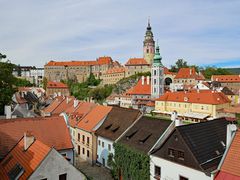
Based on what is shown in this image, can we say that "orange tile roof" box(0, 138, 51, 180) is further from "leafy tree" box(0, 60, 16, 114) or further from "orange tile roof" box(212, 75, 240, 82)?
"orange tile roof" box(212, 75, 240, 82)

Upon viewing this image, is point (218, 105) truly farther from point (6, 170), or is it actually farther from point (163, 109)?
point (6, 170)

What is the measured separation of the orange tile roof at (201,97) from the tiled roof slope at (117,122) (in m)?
36.4

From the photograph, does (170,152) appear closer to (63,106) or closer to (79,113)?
(79,113)

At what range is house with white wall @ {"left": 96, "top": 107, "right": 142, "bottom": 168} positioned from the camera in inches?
1052

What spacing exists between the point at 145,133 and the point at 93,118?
35.3ft

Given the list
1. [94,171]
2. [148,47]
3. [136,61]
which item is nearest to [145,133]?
[94,171]

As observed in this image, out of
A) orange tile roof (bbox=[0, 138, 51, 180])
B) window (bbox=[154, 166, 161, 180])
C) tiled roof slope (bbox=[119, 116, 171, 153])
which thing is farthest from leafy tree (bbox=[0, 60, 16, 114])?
window (bbox=[154, 166, 161, 180])

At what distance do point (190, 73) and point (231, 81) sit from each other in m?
17.5

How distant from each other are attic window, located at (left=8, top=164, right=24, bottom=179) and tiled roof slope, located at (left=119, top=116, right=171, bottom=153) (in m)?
10.8

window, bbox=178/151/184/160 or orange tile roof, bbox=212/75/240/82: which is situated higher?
orange tile roof, bbox=212/75/240/82

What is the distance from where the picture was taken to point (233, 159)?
1596cm

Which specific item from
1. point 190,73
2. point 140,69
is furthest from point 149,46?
point 190,73

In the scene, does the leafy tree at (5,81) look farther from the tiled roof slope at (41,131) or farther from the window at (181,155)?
the window at (181,155)

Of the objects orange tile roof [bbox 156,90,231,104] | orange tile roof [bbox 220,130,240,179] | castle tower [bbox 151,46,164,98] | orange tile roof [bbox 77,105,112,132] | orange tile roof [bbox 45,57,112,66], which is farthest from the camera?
orange tile roof [bbox 45,57,112,66]
